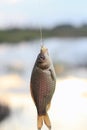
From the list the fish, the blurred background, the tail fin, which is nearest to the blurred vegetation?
the blurred background

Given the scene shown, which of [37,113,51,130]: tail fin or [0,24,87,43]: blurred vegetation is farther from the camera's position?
[0,24,87,43]: blurred vegetation

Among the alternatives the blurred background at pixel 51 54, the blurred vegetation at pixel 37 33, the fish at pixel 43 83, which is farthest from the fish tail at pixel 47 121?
the blurred vegetation at pixel 37 33

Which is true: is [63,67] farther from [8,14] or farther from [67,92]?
[8,14]

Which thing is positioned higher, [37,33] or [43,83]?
[37,33]

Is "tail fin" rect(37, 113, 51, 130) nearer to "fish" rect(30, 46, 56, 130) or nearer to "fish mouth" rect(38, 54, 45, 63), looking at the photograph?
"fish" rect(30, 46, 56, 130)

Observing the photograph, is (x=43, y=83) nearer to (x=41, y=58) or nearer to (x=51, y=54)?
(x=41, y=58)

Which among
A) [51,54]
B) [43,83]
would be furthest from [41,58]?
[51,54]

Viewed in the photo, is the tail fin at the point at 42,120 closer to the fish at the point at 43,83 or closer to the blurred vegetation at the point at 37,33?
the fish at the point at 43,83

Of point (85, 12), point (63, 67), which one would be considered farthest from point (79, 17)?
point (63, 67)
